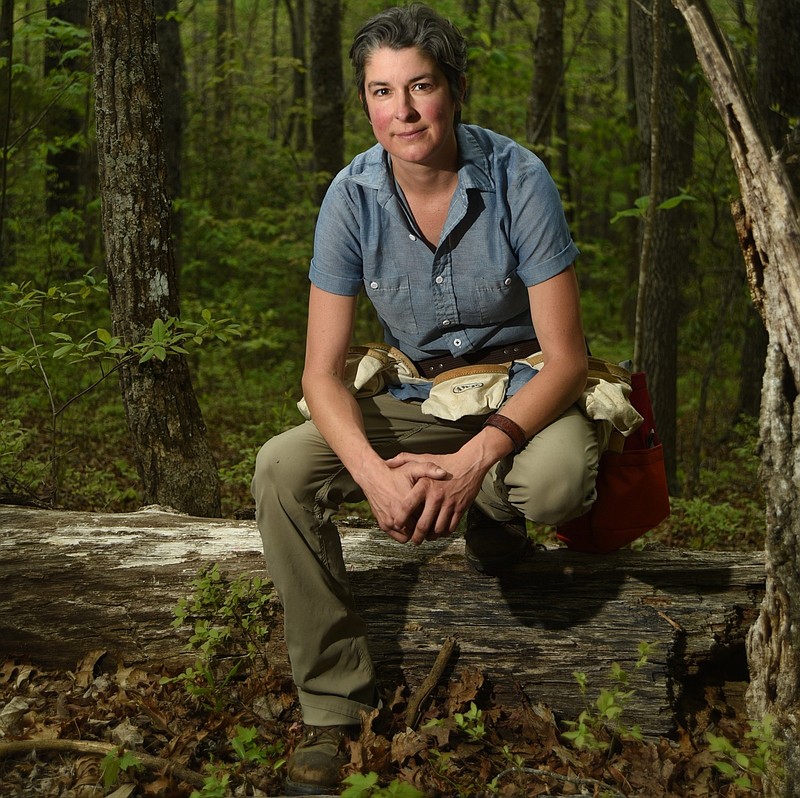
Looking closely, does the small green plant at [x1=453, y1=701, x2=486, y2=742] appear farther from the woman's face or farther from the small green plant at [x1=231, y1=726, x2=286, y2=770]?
the woman's face

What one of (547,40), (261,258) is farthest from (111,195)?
(261,258)

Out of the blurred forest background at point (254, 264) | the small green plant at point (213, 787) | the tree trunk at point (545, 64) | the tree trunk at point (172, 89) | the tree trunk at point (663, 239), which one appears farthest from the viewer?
the tree trunk at point (172, 89)

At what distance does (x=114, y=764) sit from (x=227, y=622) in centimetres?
72

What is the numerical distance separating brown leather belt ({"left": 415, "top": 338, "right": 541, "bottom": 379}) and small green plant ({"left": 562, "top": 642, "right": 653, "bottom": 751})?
1115 millimetres

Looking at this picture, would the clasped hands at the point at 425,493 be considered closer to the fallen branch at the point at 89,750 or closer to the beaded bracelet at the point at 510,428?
the beaded bracelet at the point at 510,428

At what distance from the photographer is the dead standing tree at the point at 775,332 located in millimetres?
2436

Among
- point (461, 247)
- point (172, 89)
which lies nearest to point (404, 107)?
point (461, 247)

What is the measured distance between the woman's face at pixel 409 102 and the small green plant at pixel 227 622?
5.77 ft

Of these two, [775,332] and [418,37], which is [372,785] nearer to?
[775,332]

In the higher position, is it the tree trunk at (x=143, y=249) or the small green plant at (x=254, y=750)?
the tree trunk at (x=143, y=249)

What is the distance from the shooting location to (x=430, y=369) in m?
3.21

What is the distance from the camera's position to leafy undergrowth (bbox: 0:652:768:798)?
268 centimetres

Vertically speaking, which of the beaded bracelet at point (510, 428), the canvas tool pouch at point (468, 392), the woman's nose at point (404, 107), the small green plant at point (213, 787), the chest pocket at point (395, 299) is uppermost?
the woman's nose at point (404, 107)

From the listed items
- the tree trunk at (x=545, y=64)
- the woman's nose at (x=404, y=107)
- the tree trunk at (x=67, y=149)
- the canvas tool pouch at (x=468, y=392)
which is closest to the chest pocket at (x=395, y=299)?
the canvas tool pouch at (x=468, y=392)
